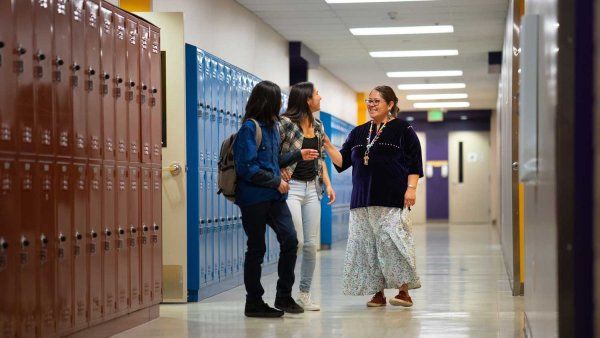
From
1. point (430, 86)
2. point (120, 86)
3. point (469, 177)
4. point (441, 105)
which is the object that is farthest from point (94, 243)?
point (469, 177)

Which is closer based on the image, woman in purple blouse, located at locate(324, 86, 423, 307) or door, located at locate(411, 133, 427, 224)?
woman in purple blouse, located at locate(324, 86, 423, 307)

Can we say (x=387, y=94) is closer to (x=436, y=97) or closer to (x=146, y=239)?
(x=146, y=239)

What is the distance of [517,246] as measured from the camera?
300 inches

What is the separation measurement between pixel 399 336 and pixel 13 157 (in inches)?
89.5

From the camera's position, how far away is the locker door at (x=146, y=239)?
19.4 ft

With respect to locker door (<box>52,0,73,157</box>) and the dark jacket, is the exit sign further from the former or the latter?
locker door (<box>52,0,73,157</box>)

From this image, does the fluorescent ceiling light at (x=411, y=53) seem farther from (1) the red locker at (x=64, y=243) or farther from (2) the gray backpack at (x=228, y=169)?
(1) the red locker at (x=64, y=243)

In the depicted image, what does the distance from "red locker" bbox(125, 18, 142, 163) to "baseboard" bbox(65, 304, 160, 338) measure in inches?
37.0

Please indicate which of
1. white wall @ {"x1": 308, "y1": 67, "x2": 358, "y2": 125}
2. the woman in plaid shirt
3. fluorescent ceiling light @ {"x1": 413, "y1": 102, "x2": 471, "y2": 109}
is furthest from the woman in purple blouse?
fluorescent ceiling light @ {"x1": 413, "y1": 102, "x2": 471, "y2": 109}

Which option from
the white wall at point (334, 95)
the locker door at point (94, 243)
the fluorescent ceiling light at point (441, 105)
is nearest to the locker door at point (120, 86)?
the locker door at point (94, 243)

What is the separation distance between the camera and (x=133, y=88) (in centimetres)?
582

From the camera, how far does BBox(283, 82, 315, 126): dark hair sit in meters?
6.31

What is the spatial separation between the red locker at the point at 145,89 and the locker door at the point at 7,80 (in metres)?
1.84

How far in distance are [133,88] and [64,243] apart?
142 cm
